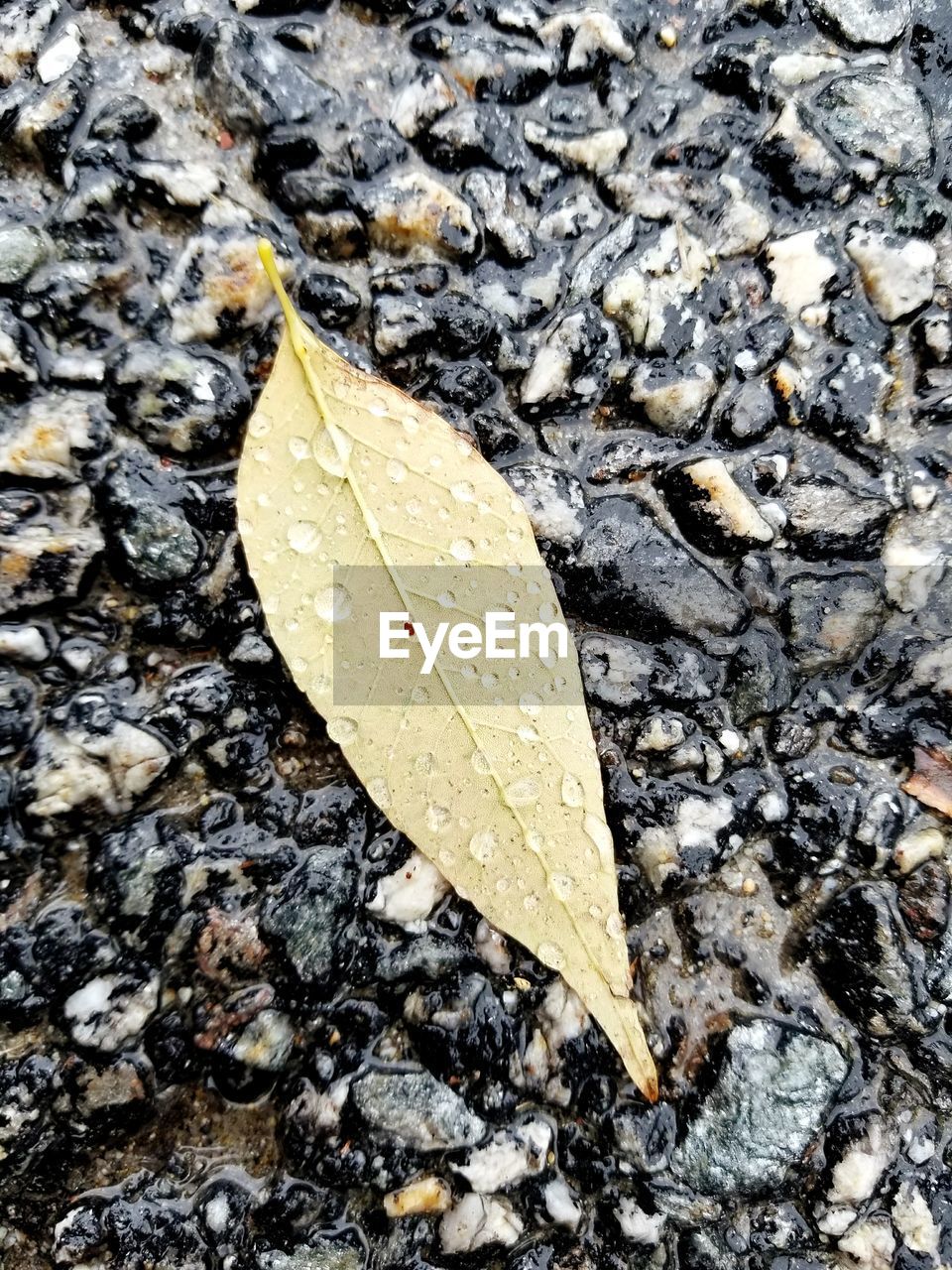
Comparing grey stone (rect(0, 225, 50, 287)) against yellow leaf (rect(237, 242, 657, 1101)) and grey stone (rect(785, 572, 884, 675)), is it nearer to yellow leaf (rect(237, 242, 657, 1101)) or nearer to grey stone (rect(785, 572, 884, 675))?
yellow leaf (rect(237, 242, 657, 1101))

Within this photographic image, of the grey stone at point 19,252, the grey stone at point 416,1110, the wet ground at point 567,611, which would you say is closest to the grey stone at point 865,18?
the wet ground at point 567,611

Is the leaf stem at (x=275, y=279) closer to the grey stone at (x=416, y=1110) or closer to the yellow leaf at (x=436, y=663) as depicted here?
the yellow leaf at (x=436, y=663)

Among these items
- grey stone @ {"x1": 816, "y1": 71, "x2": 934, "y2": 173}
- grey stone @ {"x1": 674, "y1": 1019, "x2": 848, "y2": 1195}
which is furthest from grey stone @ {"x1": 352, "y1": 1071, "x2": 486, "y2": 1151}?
grey stone @ {"x1": 816, "y1": 71, "x2": 934, "y2": 173}

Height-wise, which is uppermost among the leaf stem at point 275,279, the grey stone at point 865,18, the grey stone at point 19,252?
the grey stone at point 865,18

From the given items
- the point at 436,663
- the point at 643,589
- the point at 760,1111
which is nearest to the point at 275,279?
the point at 436,663

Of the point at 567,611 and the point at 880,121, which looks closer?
the point at 567,611

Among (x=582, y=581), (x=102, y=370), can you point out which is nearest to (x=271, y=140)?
(x=102, y=370)

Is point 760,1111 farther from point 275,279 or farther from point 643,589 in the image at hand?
point 275,279
